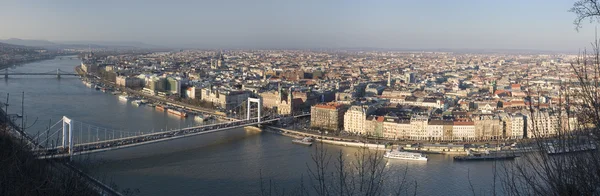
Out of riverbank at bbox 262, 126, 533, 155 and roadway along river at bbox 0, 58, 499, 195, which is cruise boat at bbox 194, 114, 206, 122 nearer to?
roadway along river at bbox 0, 58, 499, 195

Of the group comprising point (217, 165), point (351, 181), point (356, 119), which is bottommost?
point (217, 165)

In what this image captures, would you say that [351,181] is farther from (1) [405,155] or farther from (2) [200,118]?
(2) [200,118]

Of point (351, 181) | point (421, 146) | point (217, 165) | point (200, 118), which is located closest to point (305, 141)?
point (421, 146)

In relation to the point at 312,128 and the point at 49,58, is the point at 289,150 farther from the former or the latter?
the point at 49,58

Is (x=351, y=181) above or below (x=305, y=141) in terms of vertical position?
above

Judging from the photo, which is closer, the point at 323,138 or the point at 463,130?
the point at 323,138

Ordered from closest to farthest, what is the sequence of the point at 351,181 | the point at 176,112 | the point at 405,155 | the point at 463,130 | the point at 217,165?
the point at 351,181 < the point at 217,165 < the point at 405,155 < the point at 463,130 < the point at 176,112

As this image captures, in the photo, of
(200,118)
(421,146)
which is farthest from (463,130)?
(200,118)

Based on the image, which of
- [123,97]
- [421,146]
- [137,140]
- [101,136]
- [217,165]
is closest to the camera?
[217,165]

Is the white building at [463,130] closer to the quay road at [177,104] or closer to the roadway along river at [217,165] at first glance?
the roadway along river at [217,165]

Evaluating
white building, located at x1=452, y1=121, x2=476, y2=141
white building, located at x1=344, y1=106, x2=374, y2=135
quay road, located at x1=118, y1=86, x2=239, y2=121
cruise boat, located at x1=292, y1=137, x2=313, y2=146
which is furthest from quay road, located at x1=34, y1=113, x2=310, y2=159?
white building, located at x1=452, y1=121, x2=476, y2=141
